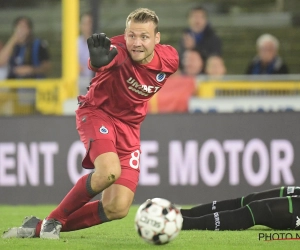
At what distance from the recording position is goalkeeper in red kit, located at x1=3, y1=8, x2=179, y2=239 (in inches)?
249

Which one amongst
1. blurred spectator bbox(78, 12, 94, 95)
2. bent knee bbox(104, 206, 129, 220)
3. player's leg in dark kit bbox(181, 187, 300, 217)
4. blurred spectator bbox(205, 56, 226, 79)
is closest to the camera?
bent knee bbox(104, 206, 129, 220)

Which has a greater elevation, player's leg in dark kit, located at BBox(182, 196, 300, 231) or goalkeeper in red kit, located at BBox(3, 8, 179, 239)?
goalkeeper in red kit, located at BBox(3, 8, 179, 239)

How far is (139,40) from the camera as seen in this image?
6.52 metres

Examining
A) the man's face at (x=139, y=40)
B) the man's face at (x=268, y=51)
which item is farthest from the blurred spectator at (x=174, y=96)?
the man's face at (x=139, y=40)

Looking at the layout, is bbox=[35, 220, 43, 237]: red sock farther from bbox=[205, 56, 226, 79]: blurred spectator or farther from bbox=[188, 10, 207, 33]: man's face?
bbox=[188, 10, 207, 33]: man's face

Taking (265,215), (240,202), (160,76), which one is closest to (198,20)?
(240,202)

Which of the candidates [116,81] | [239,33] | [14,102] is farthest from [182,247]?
[239,33]

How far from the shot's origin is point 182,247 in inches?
238

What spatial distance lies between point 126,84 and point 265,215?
155 centimetres

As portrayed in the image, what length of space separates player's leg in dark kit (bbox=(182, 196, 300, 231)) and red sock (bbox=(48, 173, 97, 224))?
1272 mm

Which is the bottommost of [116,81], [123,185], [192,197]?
[192,197]

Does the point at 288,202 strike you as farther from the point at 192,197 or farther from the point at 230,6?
the point at 230,6

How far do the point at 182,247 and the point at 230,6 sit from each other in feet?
36.2

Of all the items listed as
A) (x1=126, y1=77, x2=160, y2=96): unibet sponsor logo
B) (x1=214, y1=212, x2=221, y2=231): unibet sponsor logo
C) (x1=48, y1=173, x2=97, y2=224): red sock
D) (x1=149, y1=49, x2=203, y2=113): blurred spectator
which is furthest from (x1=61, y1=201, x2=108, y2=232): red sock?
(x1=149, y1=49, x2=203, y2=113): blurred spectator
